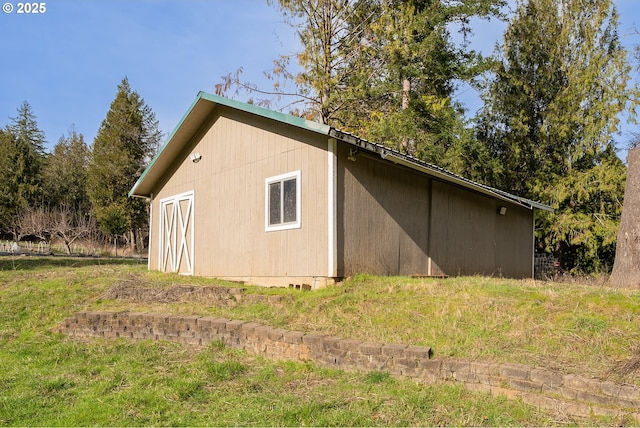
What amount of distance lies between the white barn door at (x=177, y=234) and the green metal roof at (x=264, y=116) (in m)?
0.98

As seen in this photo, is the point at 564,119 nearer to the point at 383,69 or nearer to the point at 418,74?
the point at 418,74

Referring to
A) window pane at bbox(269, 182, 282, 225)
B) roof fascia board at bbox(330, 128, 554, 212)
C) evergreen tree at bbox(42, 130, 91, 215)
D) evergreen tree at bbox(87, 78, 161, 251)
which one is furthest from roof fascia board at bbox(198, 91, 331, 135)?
evergreen tree at bbox(42, 130, 91, 215)

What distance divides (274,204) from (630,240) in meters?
6.03

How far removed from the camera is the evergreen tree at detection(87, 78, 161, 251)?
31547 mm

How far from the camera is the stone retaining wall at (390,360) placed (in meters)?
3.88

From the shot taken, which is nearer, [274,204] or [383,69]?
[274,204]

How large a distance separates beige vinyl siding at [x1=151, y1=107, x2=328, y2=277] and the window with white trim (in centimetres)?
13

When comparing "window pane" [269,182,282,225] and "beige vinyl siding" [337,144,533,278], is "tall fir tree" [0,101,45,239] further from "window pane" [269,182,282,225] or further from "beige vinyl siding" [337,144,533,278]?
"beige vinyl siding" [337,144,533,278]

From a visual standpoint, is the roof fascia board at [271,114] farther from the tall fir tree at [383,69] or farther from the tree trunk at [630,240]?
the tall fir tree at [383,69]

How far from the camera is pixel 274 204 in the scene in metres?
9.40

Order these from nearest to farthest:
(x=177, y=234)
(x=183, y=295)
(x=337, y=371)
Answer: (x=337, y=371) < (x=183, y=295) < (x=177, y=234)

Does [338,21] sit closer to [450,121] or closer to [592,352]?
[450,121]

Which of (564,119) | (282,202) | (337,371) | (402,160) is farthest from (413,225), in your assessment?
(564,119)

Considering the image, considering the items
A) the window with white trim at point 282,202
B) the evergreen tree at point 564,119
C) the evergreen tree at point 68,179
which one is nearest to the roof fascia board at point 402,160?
the window with white trim at point 282,202
